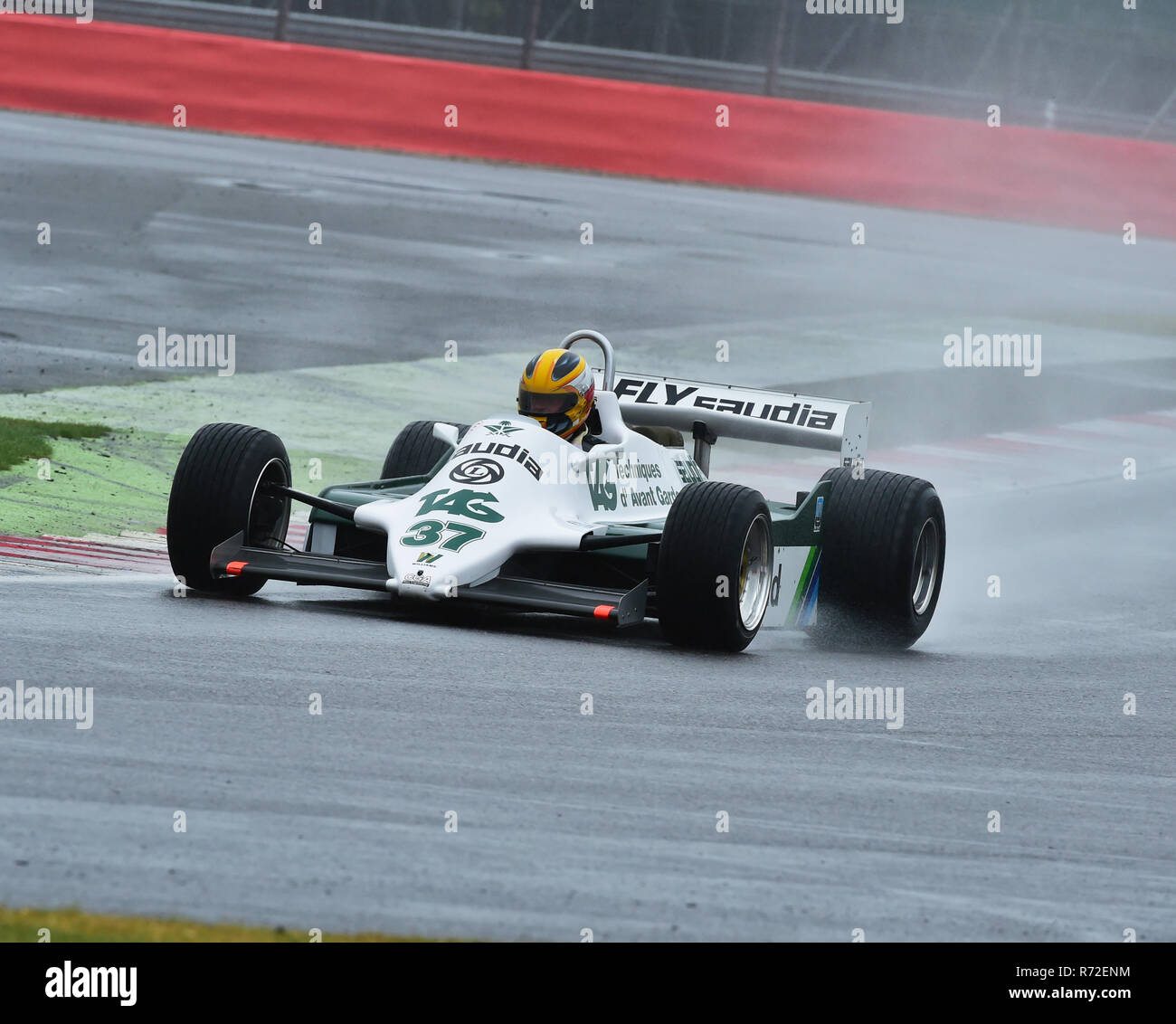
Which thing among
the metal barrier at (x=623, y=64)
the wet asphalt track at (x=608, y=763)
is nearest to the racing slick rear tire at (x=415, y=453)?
the wet asphalt track at (x=608, y=763)

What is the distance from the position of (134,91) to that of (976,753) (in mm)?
19636

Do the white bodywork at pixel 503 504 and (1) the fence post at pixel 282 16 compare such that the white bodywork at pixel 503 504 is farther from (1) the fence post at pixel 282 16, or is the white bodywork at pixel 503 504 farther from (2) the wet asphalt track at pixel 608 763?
(1) the fence post at pixel 282 16

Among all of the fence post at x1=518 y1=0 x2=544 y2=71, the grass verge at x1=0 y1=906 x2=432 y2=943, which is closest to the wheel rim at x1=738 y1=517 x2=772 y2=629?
the grass verge at x1=0 y1=906 x2=432 y2=943

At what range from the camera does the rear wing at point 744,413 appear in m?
10.7

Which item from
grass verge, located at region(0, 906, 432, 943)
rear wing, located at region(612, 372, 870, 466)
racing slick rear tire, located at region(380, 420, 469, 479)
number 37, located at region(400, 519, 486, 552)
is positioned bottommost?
grass verge, located at region(0, 906, 432, 943)

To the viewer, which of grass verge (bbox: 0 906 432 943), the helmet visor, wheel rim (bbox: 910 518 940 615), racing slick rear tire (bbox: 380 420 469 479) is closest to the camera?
grass verge (bbox: 0 906 432 943)

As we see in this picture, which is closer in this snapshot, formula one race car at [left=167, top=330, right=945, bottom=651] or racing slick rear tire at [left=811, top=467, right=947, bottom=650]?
formula one race car at [left=167, top=330, right=945, bottom=651]

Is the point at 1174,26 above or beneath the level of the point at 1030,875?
above

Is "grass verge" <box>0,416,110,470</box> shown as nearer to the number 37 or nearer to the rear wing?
the rear wing

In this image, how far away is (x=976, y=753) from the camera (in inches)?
296

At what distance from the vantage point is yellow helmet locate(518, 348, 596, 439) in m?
9.64

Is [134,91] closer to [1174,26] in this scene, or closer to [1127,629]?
[1174,26]
